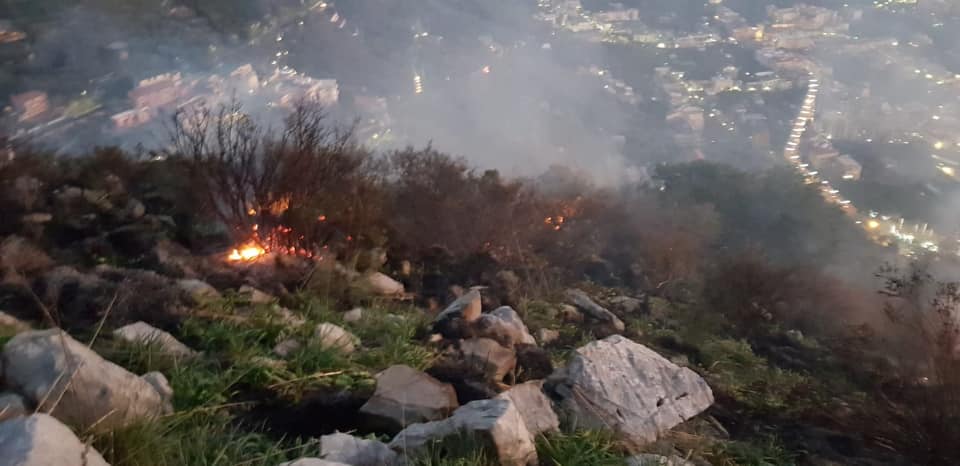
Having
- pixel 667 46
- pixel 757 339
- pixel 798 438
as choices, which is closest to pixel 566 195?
pixel 757 339

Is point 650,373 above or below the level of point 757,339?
above

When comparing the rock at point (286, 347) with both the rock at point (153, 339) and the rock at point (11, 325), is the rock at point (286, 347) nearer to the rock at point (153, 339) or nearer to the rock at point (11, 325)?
the rock at point (153, 339)

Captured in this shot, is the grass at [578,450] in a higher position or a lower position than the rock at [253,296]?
higher

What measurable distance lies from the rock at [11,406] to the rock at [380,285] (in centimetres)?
286

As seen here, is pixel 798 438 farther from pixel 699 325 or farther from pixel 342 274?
pixel 342 274

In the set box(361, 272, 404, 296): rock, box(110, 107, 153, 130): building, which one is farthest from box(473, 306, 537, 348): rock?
box(110, 107, 153, 130): building

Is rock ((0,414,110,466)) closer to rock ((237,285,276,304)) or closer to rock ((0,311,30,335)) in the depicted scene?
rock ((0,311,30,335))

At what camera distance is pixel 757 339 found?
662cm

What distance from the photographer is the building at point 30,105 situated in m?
14.1

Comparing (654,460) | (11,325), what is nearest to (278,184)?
(11,325)

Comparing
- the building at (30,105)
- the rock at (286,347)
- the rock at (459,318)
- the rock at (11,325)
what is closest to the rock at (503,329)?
the rock at (459,318)

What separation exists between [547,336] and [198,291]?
2.36m

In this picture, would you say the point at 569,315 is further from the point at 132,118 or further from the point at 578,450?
the point at 132,118

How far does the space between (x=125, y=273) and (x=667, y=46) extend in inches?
1629
